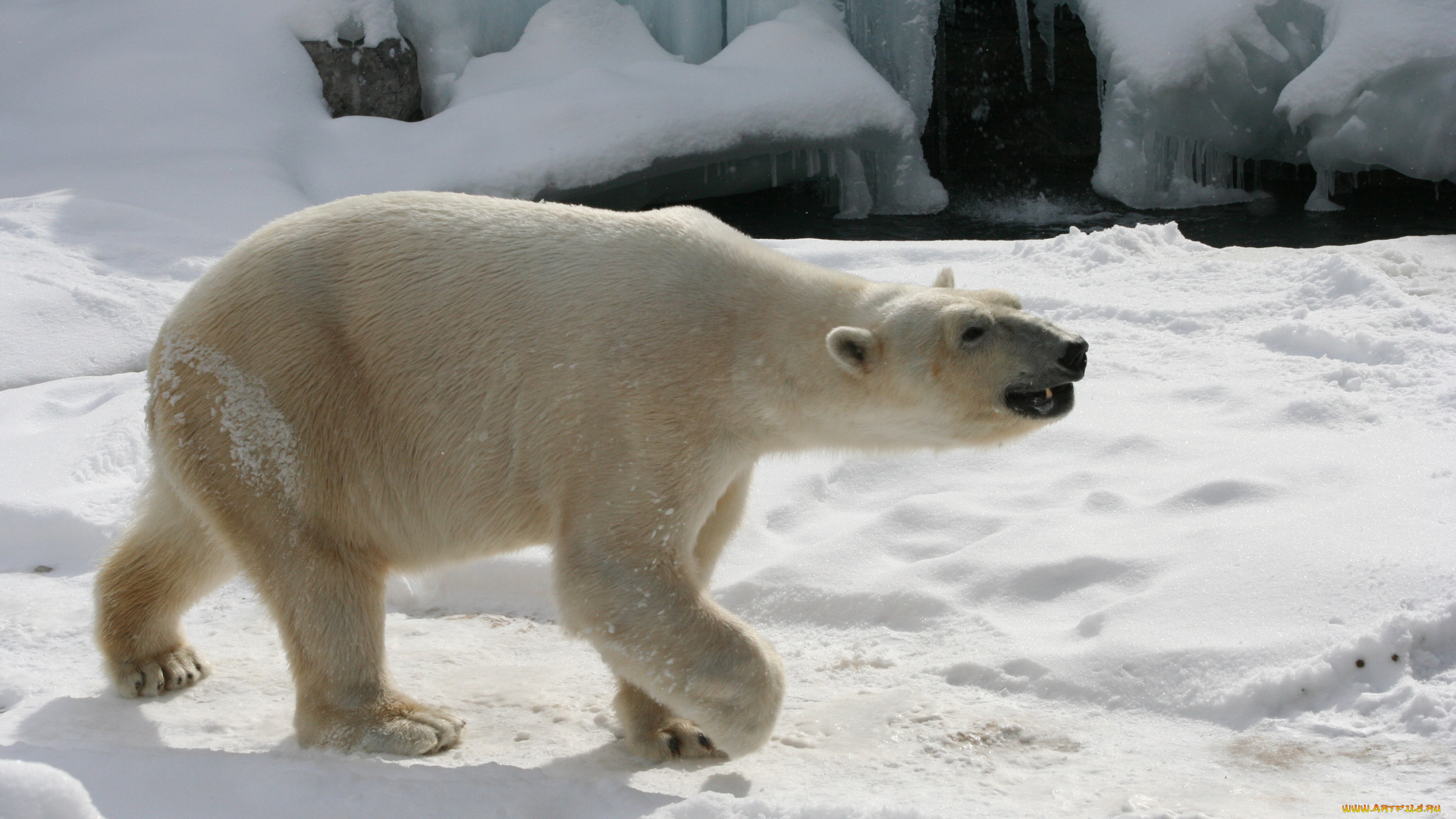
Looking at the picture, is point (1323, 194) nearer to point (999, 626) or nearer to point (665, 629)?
point (999, 626)

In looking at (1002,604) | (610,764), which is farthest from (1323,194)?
(610,764)

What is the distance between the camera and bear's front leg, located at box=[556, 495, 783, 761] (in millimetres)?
2768

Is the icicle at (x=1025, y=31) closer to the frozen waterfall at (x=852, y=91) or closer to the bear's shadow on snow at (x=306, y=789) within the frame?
the frozen waterfall at (x=852, y=91)

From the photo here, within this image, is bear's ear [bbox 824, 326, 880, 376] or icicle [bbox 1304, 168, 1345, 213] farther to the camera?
icicle [bbox 1304, 168, 1345, 213]

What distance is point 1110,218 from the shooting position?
428 inches

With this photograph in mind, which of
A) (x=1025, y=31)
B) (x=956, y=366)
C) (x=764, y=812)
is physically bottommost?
(x=764, y=812)

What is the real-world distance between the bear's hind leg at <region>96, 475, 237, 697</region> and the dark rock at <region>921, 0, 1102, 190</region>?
1050 centimetres

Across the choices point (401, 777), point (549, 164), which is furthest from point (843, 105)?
point (401, 777)

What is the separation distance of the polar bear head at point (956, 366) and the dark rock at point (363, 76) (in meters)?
8.11

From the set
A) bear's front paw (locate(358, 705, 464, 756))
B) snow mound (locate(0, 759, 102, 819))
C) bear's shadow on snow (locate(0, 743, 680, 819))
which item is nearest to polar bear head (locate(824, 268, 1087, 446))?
bear's shadow on snow (locate(0, 743, 680, 819))

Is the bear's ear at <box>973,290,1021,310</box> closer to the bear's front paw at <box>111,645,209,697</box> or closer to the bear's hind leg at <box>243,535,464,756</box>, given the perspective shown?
the bear's hind leg at <box>243,535,464,756</box>

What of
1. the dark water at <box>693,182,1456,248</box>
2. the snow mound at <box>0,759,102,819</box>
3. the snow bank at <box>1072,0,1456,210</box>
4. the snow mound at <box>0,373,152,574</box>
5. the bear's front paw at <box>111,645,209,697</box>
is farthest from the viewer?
the dark water at <box>693,182,1456,248</box>

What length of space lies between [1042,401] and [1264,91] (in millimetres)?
9185

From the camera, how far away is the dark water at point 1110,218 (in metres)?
10.1
